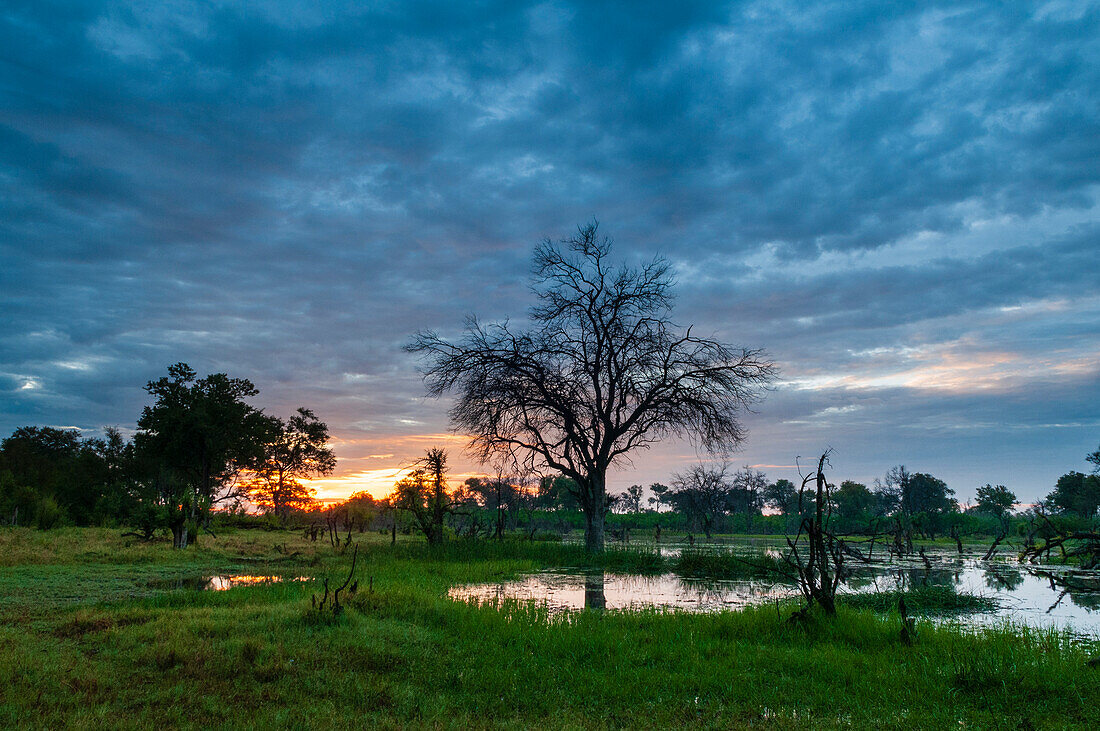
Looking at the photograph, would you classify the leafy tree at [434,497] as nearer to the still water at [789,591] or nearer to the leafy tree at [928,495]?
the still water at [789,591]

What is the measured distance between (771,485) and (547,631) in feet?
304

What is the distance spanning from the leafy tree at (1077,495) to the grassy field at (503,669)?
58.1 meters

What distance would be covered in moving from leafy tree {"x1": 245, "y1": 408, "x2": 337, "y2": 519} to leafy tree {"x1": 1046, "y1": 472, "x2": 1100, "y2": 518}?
70523mm

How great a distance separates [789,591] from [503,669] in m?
10.3

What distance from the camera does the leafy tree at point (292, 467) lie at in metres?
60.3

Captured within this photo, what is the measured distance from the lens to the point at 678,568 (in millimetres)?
19969

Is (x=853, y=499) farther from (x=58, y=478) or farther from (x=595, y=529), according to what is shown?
(x=58, y=478)

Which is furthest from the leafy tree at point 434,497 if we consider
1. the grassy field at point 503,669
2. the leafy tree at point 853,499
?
the leafy tree at point 853,499

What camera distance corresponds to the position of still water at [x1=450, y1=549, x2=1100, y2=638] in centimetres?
1171

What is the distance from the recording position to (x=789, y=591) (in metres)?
15.0

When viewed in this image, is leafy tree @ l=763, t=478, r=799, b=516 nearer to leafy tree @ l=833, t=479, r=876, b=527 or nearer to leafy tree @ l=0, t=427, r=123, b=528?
leafy tree @ l=833, t=479, r=876, b=527

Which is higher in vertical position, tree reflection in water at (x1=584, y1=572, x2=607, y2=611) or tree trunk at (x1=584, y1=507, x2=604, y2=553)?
tree trunk at (x1=584, y1=507, x2=604, y2=553)

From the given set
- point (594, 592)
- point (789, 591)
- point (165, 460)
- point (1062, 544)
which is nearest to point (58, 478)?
point (165, 460)

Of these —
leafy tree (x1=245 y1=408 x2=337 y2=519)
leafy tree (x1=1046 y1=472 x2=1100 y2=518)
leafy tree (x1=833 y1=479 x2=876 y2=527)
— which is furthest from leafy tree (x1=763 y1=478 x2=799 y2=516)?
leafy tree (x1=245 y1=408 x2=337 y2=519)
